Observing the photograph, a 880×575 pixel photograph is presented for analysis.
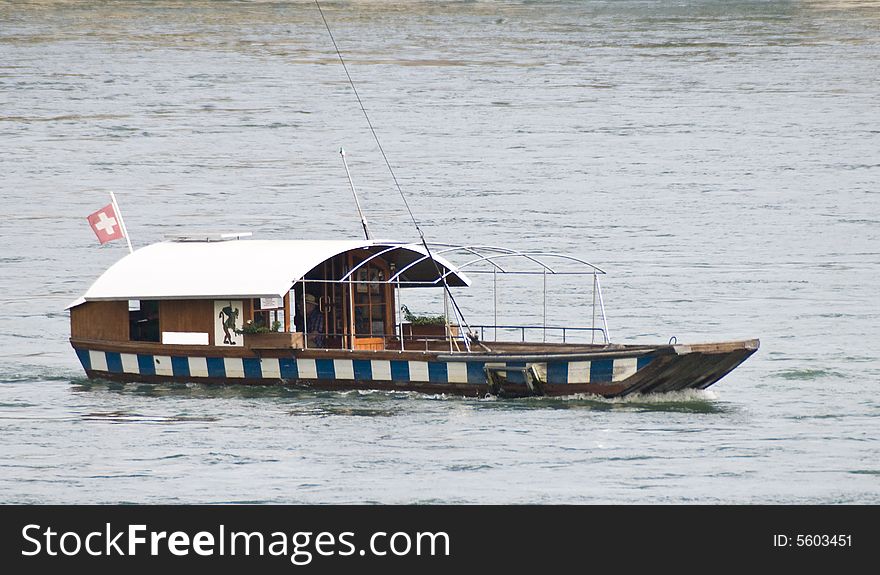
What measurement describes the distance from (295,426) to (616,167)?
3408 centimetres

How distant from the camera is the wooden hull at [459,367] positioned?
3120 cm

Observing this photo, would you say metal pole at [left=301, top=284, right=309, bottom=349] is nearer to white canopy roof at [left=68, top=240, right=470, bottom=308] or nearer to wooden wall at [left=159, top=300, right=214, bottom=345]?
white canopy roof at [left=68, top=240, right=470, bottom=308]

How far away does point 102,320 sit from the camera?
3550cm

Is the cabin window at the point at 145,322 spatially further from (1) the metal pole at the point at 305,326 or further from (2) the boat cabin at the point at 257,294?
(1) the metal pole at the point at 305,326

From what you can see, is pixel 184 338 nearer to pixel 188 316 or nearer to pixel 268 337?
pixel 188 316

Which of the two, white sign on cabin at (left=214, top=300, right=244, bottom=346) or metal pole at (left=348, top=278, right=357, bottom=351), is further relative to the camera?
metal pole at (left=348, top=278, right=357, bottom=351)

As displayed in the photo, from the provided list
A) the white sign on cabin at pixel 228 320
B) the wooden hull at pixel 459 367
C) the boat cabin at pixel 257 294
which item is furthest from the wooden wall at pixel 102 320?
the white sign on cabin at pixel 228 320

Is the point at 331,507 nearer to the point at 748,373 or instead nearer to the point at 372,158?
the point at 748,373

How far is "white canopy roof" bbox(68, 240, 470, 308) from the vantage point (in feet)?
110

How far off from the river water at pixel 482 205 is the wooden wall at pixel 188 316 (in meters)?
0.91

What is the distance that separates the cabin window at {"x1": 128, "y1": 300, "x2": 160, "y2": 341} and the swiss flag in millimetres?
1673

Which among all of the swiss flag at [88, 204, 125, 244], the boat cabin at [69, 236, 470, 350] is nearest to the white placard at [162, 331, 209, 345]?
the boat cabin at [69, 236, 470, 350]

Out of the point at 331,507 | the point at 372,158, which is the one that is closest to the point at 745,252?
the point at 372,158

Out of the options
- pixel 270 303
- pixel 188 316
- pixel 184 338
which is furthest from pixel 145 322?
pixel 270 303
